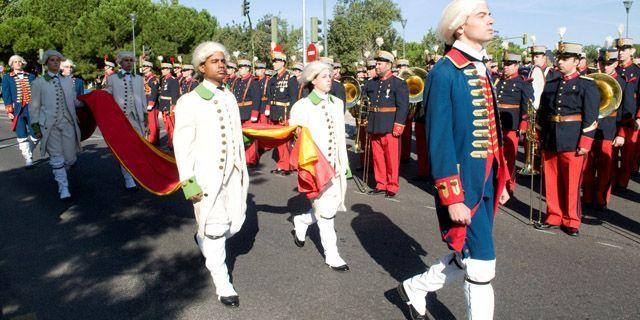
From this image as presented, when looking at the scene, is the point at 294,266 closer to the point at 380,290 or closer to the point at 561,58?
the point at 380,290

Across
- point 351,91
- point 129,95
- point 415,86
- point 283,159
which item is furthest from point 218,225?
point 351,91

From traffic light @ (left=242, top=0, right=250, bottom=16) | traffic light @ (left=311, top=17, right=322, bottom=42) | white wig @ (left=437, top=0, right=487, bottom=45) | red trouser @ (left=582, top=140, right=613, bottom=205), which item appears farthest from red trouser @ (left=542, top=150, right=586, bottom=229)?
traffic light @ (left=242, top=0, right=250, bottom=16)

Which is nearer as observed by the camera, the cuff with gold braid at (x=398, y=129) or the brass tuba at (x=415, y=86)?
the cuff with gold braid at (x=398, y=129)

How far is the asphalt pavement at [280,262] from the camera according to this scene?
13.8 ft

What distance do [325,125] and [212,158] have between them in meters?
1.35

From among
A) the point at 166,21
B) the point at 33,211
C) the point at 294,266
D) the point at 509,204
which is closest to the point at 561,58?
the point at 509,204

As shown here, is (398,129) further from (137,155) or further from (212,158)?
(212,158)

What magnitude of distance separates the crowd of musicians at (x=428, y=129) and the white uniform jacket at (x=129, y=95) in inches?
0.8

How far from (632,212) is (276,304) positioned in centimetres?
581

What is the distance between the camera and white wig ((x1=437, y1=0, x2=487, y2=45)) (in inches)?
121

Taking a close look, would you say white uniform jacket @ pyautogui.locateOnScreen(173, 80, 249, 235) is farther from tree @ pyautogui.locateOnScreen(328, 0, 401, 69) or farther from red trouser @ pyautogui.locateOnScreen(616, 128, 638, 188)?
tree @ pyautogui.locateOnScreen(328, 0, 401, 69)

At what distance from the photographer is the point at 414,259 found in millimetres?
5324

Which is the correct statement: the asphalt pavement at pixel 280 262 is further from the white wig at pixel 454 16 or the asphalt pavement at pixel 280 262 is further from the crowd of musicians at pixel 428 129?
the white wig at pixel 454 16

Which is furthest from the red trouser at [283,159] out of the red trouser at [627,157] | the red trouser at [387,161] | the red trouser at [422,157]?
the red trouser at [627,157]
